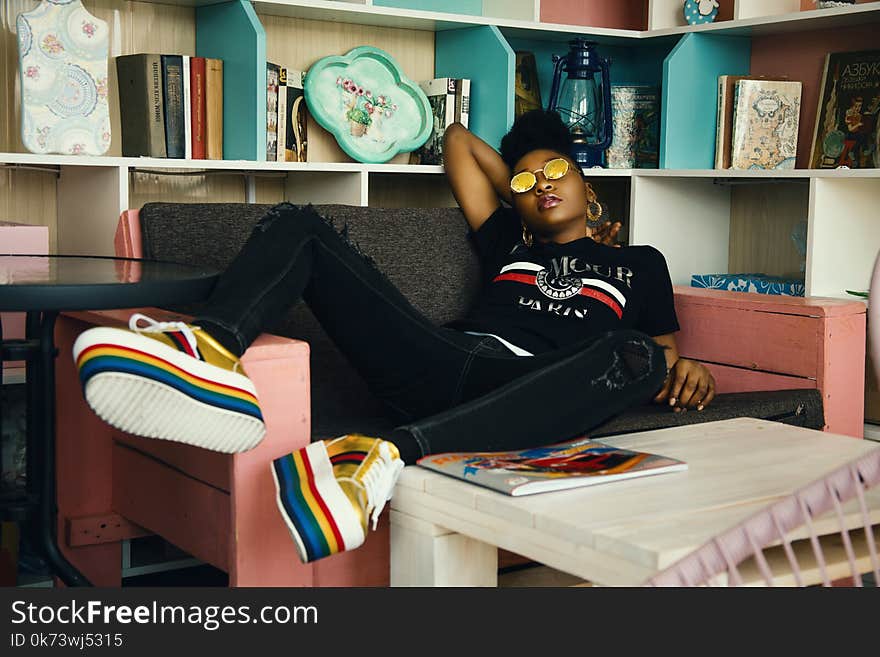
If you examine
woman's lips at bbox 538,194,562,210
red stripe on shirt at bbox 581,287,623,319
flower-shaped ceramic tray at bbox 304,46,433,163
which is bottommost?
red stripe on shirt at bbox 581,287,623,319

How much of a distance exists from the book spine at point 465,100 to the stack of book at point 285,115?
0.39m

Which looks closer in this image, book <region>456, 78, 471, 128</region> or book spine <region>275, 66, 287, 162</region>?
book spine <region>275, 66, 287, 162</region>

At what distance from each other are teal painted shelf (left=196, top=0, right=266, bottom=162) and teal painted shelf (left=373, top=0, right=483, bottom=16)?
1.82 ft

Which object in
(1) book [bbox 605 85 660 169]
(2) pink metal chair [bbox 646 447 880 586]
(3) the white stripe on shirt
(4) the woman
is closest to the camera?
(2) pink metal chair [bbox 646 447 880 586]

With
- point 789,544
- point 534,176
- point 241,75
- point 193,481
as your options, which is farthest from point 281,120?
point 789,544

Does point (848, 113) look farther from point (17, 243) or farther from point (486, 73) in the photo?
point (17, 243)

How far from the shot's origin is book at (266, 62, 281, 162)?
2.52 metres

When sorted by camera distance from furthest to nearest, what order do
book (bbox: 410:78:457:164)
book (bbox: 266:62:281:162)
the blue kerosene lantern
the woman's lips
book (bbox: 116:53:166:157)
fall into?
the blue kerosene lantern < book (bbox: 410:78:457:164) < book (bbox: 266:62:281:162) < book (bbox: 116:53:166:157) < the woman's lips

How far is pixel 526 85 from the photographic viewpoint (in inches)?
117

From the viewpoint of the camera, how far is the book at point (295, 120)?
2.59m

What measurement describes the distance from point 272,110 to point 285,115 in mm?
44

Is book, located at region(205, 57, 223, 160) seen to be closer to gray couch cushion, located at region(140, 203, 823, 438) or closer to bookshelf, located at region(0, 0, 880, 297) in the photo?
bookshelf, located at region(0, 0, 880, 297)

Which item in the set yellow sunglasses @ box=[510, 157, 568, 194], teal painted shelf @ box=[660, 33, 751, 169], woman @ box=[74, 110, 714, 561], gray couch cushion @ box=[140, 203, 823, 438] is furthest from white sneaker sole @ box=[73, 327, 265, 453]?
teal painted shelf @ box=[660, 33, 751, 169]
